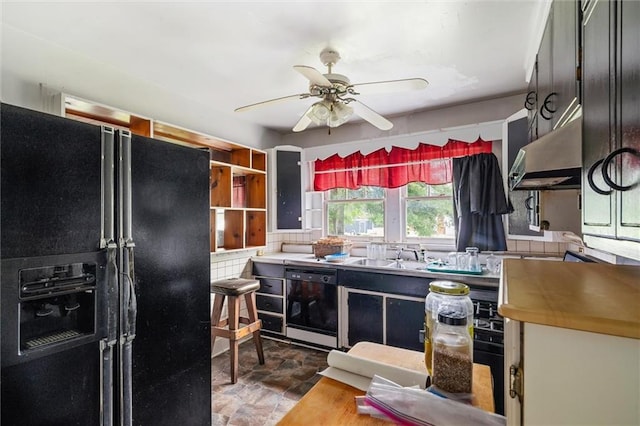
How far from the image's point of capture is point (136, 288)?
A: 1534 millimetres

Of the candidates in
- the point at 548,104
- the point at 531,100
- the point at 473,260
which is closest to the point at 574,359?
the point at 548,104

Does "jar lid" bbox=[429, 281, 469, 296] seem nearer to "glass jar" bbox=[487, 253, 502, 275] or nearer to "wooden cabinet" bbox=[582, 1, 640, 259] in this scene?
"wooden cabinet" bbox=[582, 1, 640, 259]

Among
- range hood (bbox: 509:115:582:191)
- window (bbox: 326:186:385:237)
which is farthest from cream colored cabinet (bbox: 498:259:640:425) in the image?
window (bbox: 326:186:385:237)

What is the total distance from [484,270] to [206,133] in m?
2.90

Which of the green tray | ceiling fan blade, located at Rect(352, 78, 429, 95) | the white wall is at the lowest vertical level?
the green tray

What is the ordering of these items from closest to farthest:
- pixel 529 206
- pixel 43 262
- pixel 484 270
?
pixel 43 262 → pixel 529 206 → pixel 484 270

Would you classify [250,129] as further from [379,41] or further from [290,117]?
[379,41]

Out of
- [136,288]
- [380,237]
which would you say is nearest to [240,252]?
[380,237]

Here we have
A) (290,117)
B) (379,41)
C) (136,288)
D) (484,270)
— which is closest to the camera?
(136,288)

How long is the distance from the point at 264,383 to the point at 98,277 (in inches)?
66.9

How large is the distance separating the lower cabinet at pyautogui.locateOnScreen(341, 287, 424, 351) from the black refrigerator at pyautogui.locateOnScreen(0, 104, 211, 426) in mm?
1463

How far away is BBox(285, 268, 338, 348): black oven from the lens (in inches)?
120

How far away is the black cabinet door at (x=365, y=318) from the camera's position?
9.09 ft

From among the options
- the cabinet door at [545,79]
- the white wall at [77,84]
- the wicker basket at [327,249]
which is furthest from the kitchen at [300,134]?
the wicker basket at [327,249]
